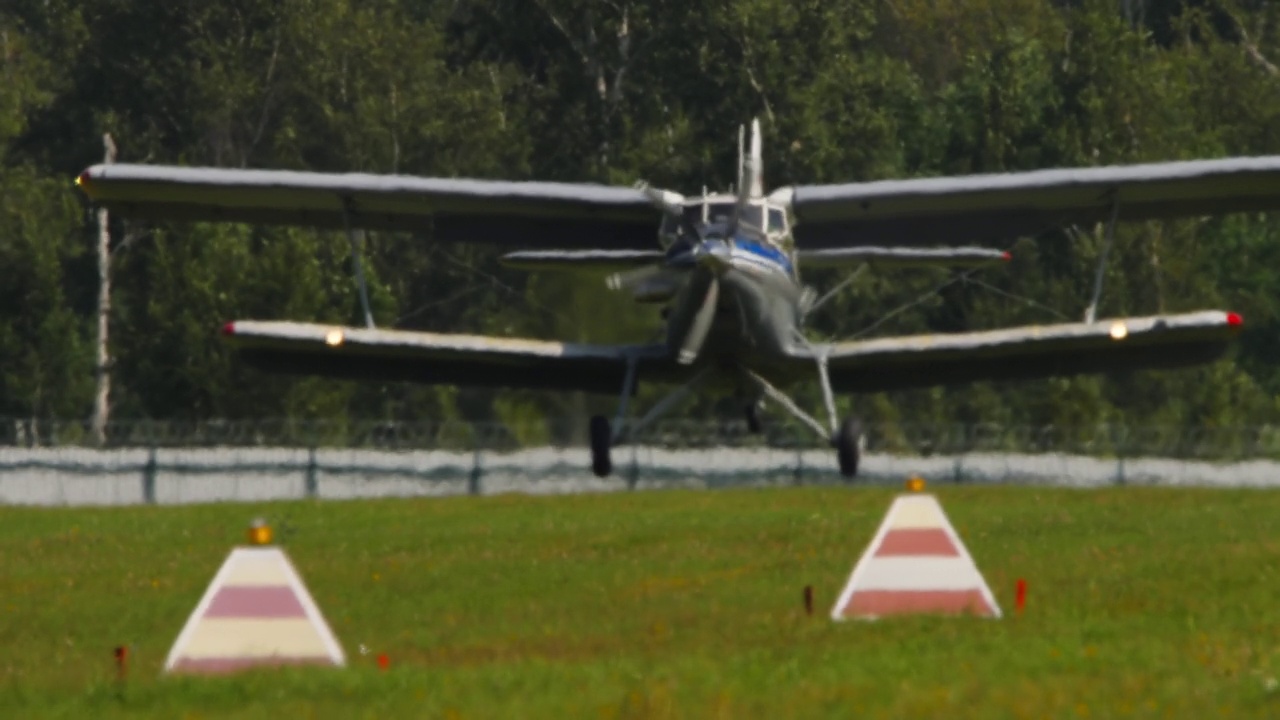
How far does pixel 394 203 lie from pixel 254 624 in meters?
16.9

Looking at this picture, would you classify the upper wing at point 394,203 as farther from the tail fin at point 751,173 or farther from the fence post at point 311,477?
the fence post at point 311,477

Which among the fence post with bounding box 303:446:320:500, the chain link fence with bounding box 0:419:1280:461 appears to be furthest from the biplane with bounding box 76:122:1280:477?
the fence post with bounding box 303:446:320:500

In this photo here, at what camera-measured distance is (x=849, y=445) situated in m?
27.2

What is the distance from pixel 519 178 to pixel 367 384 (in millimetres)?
10352

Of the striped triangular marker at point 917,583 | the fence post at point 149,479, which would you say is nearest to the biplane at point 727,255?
the fence post at point 149,479

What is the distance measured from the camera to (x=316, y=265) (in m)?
57.0

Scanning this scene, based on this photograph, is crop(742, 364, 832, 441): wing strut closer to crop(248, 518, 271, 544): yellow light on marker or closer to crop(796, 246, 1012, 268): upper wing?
crop(796, 246, 1012, 268): upper wing

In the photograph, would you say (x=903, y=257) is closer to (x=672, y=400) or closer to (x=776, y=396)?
(x=776, y=396)

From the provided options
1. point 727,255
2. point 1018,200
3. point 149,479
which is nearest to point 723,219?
point 727,255

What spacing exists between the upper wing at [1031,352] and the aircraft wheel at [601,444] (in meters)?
2.11

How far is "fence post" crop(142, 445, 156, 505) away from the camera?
39062mm

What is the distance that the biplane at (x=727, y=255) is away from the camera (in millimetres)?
26516

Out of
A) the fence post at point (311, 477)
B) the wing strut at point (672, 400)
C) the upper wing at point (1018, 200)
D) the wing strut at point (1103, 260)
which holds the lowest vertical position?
the fence post at point (311, 477)

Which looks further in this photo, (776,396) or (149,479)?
(149,479)
